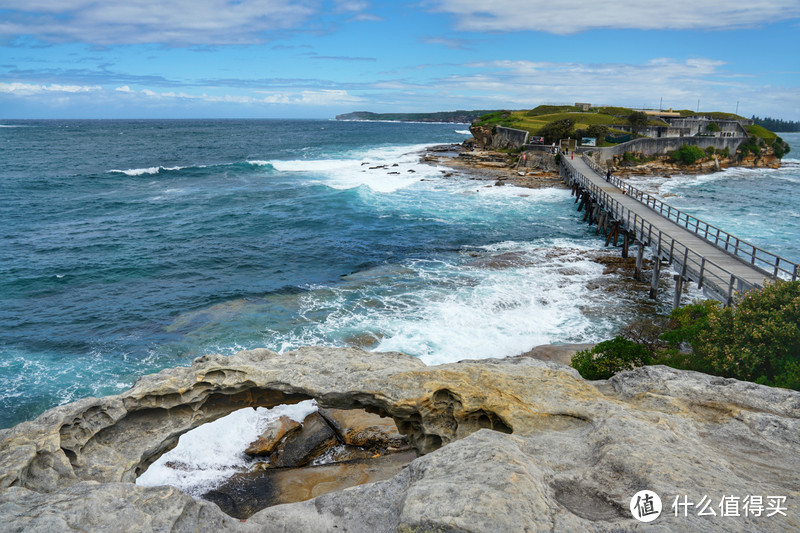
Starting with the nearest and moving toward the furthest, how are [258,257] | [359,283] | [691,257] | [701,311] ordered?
[701,311]
[691,257]
[359,283]
[258,257]

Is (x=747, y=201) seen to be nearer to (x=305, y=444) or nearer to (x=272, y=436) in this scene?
(x=305, y=444)

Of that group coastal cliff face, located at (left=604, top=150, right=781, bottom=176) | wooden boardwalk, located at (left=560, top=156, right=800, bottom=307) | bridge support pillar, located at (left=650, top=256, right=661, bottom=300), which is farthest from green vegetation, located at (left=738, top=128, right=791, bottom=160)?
bridge support pillar, located at (left=650, top=256, right=661, bottom=300)

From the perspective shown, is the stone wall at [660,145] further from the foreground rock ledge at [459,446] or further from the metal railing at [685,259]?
the foreground rock ledge at [459,446]

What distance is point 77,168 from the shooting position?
79.1 meters

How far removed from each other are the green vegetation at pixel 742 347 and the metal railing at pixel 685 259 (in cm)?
306

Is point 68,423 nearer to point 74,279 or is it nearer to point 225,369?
point 225,369

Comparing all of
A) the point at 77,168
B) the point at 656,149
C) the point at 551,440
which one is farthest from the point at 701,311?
the point at 77,168

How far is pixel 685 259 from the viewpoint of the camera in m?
23.7

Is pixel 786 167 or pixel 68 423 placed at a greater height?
pixel 786 167

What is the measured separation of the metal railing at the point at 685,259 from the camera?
2022 centimetres

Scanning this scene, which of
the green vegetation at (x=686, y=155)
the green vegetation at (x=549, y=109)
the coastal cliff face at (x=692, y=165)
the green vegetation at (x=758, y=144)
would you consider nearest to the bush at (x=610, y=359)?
the coastal cliff face at (x=692, y=165)

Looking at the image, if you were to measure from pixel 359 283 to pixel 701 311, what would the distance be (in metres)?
17.0

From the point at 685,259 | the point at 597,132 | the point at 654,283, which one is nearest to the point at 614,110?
the point at 597,132

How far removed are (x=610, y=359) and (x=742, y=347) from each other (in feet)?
11.4
